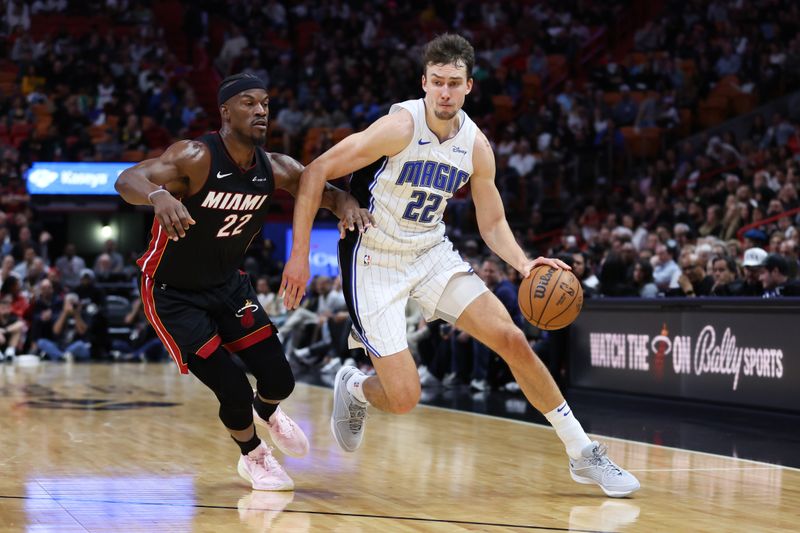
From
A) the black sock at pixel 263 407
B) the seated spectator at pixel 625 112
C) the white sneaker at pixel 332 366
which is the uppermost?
the seated spectator at pixel 625 112

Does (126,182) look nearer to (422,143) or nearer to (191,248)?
(191,248)

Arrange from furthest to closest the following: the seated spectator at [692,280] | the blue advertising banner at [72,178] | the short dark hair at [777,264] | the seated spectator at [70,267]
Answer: the blue advertising banner at [72,178] → the seated spectator at [70,267] → the seated spectator at [692,280] → the short dark hair at [777,264]

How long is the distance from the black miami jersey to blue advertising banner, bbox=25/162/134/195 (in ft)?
43.9

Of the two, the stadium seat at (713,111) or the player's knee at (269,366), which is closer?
the player's knee at (269,366)

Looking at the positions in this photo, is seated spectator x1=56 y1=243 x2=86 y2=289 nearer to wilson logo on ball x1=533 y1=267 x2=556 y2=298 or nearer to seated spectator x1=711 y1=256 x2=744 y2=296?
seated spectator x1=711 y1=256 x2=744 y2=296

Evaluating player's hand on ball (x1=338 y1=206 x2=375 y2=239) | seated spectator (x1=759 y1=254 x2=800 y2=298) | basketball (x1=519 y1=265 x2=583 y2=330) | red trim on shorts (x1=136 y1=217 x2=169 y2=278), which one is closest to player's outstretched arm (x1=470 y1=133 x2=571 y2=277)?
basketball (x1=519 y1=265 x2=583 y2=330)

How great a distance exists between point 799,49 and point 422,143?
15.0 meters

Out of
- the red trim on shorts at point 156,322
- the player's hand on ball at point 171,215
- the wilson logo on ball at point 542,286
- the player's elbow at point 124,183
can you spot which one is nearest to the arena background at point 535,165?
the wilson logo on ball at point 542,286

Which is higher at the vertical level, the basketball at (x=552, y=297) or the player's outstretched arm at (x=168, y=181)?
the player's outstretched arm at (x=168, y=181)

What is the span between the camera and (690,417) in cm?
926

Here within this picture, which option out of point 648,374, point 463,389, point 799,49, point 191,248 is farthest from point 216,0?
point 191,248

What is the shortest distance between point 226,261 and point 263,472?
106 centimetres

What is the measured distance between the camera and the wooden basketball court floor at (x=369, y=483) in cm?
473

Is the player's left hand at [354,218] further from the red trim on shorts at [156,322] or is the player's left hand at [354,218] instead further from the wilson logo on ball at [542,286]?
the red trim on shorts at [156,322]
